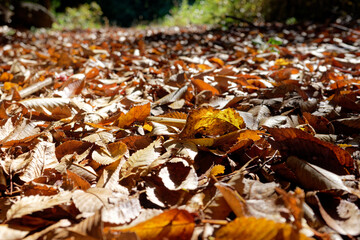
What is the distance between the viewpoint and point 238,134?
0.91 meters

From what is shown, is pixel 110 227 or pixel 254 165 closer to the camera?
pixel 110 227

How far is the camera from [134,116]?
3.67 ft

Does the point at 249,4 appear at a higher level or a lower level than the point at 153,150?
higher

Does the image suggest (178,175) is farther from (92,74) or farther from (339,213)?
(92,74)

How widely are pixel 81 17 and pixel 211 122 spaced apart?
12994 mm

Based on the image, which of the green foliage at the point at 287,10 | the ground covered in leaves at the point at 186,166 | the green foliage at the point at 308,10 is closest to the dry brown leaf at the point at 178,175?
the ground covered in leaves at the point at 186,166

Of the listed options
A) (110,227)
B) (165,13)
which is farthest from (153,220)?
(165,13)

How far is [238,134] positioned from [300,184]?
24cm

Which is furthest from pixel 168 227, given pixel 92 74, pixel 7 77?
pixel 7 77

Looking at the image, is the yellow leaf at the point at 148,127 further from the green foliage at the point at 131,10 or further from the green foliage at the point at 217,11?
the green foliage at the point at 131,10

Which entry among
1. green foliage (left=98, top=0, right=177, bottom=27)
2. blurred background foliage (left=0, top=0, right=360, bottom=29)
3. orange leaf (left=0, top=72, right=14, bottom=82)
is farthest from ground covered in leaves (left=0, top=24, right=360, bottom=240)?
green foliage (left=98, top=0, right=177, bottom=27)

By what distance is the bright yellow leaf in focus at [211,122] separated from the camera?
36.2 inches

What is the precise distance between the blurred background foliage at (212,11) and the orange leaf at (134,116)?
2.67 meters

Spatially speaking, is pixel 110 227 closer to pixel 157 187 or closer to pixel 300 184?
pixel 157 187
